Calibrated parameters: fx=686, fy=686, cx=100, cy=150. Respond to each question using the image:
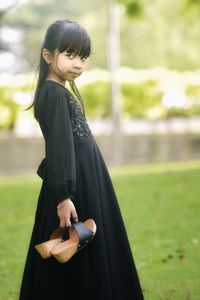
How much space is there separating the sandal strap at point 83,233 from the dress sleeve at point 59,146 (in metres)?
0.14

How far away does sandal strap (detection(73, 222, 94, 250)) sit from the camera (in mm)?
3182

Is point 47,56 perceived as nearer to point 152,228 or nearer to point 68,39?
point 68,39

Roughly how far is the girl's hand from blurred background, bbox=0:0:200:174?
9.30 meters

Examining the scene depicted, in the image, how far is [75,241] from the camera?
3.19 metres

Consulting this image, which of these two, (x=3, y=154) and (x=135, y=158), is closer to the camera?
(x=3, y=154)

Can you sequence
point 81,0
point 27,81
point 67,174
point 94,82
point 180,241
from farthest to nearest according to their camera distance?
point 81,0
point 94,82
point 27,81
point 180,241
point 67,174

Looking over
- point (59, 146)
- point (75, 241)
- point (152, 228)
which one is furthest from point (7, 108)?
point (75, 241)

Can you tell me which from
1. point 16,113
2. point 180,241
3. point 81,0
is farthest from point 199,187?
point 81,0

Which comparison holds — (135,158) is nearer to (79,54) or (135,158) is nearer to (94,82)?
(94,82)

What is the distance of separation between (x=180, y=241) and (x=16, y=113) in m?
15.3

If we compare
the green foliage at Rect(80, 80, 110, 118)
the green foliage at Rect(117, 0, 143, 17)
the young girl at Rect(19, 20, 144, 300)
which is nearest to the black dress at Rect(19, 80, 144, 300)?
the young girl at Rect(19, 20, 144, 300)

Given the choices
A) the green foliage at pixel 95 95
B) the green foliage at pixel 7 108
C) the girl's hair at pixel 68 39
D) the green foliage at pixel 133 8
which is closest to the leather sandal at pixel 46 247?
the girl's hair at pixel 68 39

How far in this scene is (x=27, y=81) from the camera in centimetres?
2280

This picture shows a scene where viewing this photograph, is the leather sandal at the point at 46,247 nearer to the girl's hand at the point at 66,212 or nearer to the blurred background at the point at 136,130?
the girl's hand at the point at 66,212
